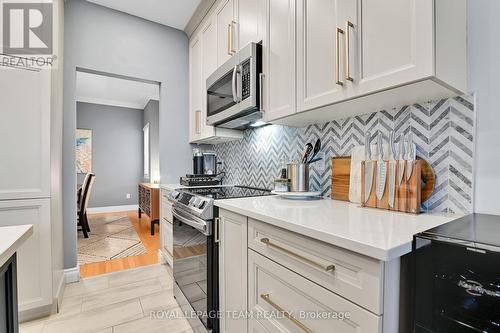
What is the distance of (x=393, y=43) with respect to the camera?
2.87 ft

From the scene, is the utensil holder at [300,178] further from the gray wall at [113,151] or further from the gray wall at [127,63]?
the gray wall at [113,151]

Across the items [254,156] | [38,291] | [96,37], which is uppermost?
[96,37]

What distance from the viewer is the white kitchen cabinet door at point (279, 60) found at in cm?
132

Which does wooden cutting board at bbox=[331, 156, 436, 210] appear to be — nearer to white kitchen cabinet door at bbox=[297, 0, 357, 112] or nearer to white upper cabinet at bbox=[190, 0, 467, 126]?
white upper cabinet at bbox=[190, 0, 467, 126]

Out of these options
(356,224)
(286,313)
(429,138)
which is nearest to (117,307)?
(286,313)

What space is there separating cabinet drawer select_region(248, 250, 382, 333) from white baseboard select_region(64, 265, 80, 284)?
204cm

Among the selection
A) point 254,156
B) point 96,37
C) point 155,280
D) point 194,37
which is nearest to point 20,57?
point 96,37

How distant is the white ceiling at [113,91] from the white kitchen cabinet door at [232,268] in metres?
3.33

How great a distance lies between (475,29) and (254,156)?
1590 mm

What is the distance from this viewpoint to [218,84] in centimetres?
199

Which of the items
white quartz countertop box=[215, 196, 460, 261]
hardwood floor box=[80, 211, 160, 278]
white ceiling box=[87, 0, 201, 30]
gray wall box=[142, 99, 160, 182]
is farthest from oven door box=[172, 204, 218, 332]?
gray wall box=[142, 99, 160, 182]

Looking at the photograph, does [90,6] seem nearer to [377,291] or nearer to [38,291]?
[38,291]

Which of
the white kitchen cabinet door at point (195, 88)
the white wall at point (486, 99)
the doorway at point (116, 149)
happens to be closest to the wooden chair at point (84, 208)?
the doorway at point (116, 149)

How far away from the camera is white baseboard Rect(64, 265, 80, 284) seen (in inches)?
88.7
